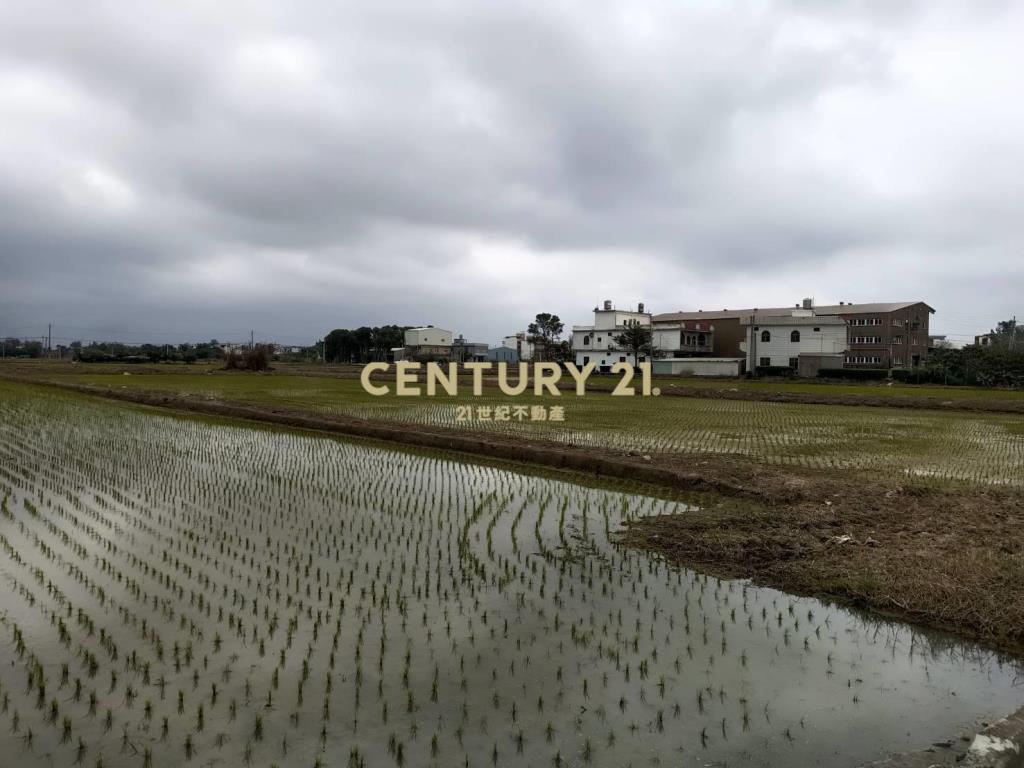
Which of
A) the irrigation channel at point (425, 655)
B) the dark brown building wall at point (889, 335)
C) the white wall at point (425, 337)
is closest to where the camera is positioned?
the irrigation channel at point (425, 655)

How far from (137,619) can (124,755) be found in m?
1.71

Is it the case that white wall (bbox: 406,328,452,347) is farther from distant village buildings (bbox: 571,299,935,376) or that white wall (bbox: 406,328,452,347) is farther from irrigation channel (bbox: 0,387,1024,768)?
irrigation channel (bbox: 0,387,1024,768)

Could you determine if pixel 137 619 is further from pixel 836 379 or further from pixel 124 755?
pixel 836 379

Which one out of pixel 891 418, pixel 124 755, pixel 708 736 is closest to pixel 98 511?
pixel 124 755

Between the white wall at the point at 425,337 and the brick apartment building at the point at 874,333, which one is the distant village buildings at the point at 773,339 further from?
the white wall at the point at 425,337

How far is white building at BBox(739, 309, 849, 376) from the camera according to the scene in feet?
166

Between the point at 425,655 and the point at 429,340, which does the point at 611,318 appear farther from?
the point at 425,655

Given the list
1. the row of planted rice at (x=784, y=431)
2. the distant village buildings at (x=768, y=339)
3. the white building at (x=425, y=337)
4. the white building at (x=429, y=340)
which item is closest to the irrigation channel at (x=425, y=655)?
the row of planted rice at (x=784, y=431)

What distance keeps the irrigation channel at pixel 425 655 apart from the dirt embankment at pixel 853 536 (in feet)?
1.11

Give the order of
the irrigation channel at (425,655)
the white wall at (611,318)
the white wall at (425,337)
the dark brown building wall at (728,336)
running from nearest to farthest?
1. the irrigation channel at (425,655)
2. the dark brown building wall at (728,336)
3. the white wall at (611,318)
4. the white wall at (425,337)

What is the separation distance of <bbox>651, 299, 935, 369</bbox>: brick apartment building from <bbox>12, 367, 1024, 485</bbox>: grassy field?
117 ft

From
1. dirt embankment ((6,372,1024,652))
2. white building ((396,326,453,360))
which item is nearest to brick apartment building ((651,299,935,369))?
white building ((396,326,453,360))

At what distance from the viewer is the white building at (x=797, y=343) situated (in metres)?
50.5

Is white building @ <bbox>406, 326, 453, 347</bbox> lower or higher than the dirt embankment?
higher
